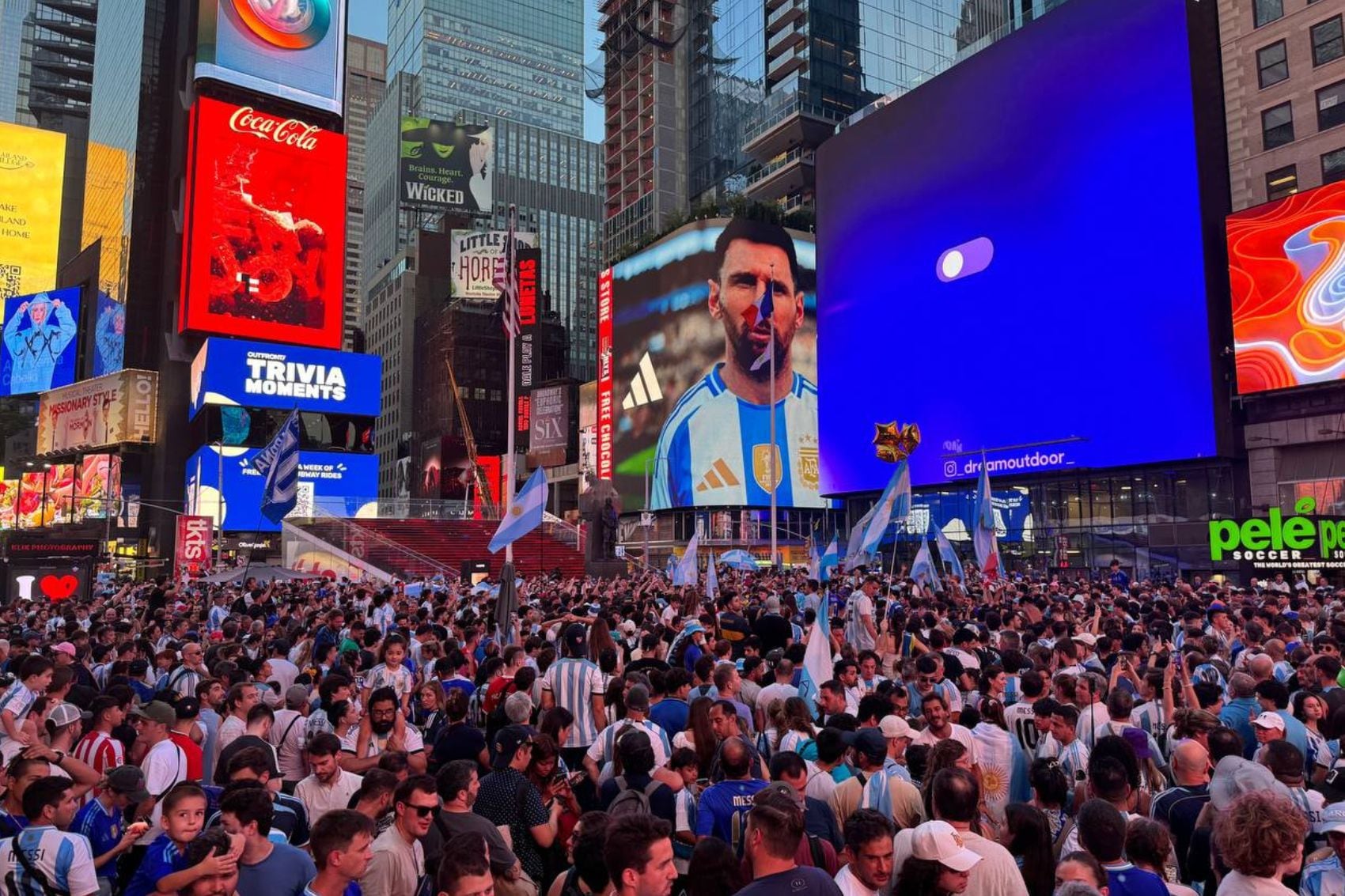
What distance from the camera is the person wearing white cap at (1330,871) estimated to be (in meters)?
4.36

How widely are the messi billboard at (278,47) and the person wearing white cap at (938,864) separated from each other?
230 ft

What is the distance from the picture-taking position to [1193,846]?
5609mm

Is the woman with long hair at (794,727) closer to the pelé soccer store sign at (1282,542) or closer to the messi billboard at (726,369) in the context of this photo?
the pelé soccer store sign at (1282,542)

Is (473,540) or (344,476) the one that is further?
(344,476)

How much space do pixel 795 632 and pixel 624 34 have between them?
336 feet

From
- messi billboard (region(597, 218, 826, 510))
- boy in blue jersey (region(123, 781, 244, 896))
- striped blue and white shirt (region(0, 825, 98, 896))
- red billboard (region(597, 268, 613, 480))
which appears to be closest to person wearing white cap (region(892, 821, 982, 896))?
boy in blue jersey (region(123, 781, 244, 896))

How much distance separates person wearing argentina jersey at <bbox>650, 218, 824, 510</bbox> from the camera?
68750 mm

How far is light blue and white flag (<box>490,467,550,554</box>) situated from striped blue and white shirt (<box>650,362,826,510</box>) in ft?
164

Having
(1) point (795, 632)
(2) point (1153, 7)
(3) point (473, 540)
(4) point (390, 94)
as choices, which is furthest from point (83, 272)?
(4) point (390, 94)

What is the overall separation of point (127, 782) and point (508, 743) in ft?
7.60

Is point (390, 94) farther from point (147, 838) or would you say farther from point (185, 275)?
point (147, 838)

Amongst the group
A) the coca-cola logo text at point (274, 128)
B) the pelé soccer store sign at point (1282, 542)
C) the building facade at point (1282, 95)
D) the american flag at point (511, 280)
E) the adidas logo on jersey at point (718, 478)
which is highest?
the coca-cola logo text at point (274, 128)

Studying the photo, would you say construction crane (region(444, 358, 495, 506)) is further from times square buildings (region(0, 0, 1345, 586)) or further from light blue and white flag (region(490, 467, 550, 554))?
light blue and white flag (region(490, 467, 550, 554))

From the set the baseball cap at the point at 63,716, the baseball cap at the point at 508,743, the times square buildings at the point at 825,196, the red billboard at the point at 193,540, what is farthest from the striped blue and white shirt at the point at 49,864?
the times square buildings at the point at 825,196
